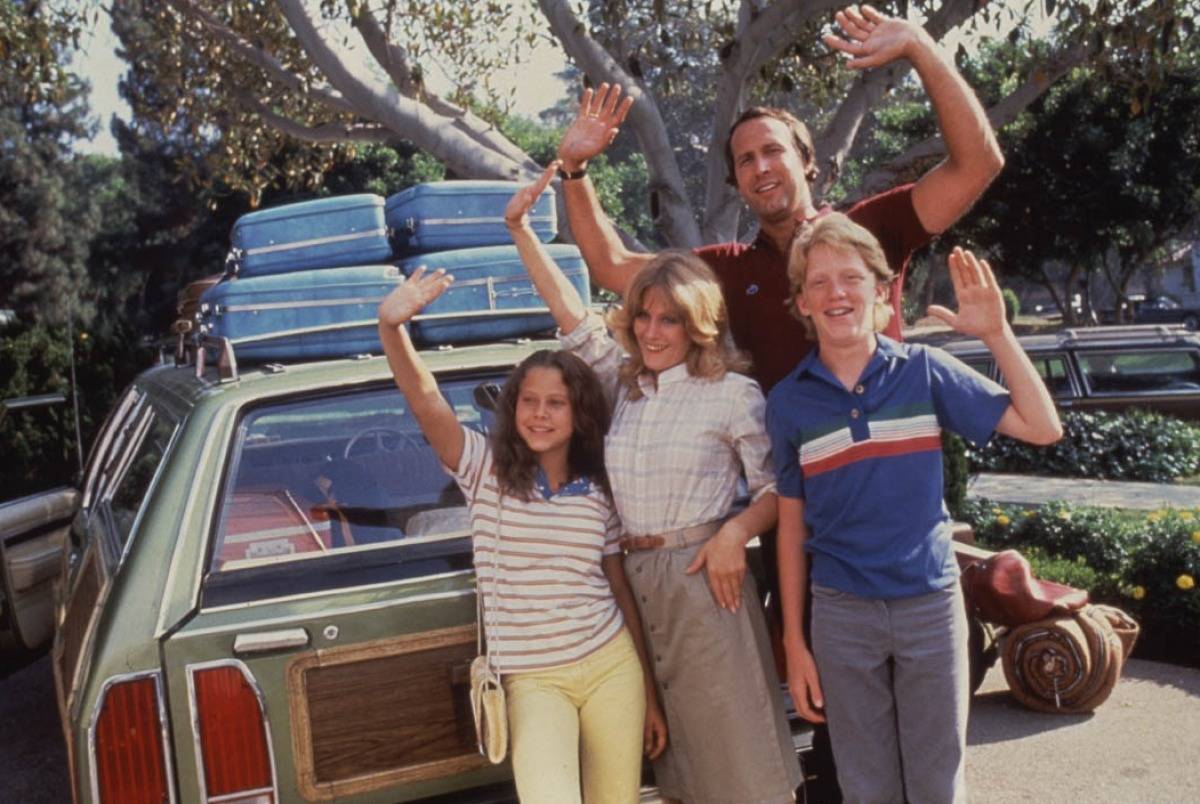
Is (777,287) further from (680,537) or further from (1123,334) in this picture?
(1123,334)

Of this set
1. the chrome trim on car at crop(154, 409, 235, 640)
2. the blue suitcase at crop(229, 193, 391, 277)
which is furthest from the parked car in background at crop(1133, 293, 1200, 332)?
the chrome trim on car at crop(154, 409, 235, 640)

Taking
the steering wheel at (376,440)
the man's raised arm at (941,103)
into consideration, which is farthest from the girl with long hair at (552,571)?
the steering wheel at (376,440)

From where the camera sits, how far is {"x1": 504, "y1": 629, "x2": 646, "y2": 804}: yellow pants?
2.66 metres

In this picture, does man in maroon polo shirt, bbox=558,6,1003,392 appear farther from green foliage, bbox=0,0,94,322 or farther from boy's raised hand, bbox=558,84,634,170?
green foliage, bbox=0,0,94,322

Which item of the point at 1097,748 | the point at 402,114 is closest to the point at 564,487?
the point at 1097,748

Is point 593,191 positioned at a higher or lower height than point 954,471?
higher

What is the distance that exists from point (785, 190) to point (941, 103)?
1.41ft

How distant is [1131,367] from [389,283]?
35.0 ft

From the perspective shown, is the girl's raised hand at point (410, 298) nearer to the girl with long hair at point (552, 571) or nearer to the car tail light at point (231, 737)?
the girl with long hair at point (552, 571)

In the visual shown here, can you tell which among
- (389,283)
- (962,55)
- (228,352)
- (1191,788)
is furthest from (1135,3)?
(228,352)

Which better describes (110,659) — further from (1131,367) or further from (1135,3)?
(1131,367)

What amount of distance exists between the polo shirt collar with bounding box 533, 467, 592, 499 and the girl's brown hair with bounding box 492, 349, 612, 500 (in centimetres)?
2

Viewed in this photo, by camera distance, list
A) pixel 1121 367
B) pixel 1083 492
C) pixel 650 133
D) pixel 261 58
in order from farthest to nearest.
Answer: pixel 1121 367 → pixel 1083 492 → pixel 261 58 → pixel 650 133

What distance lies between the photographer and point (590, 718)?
273 centimetres
